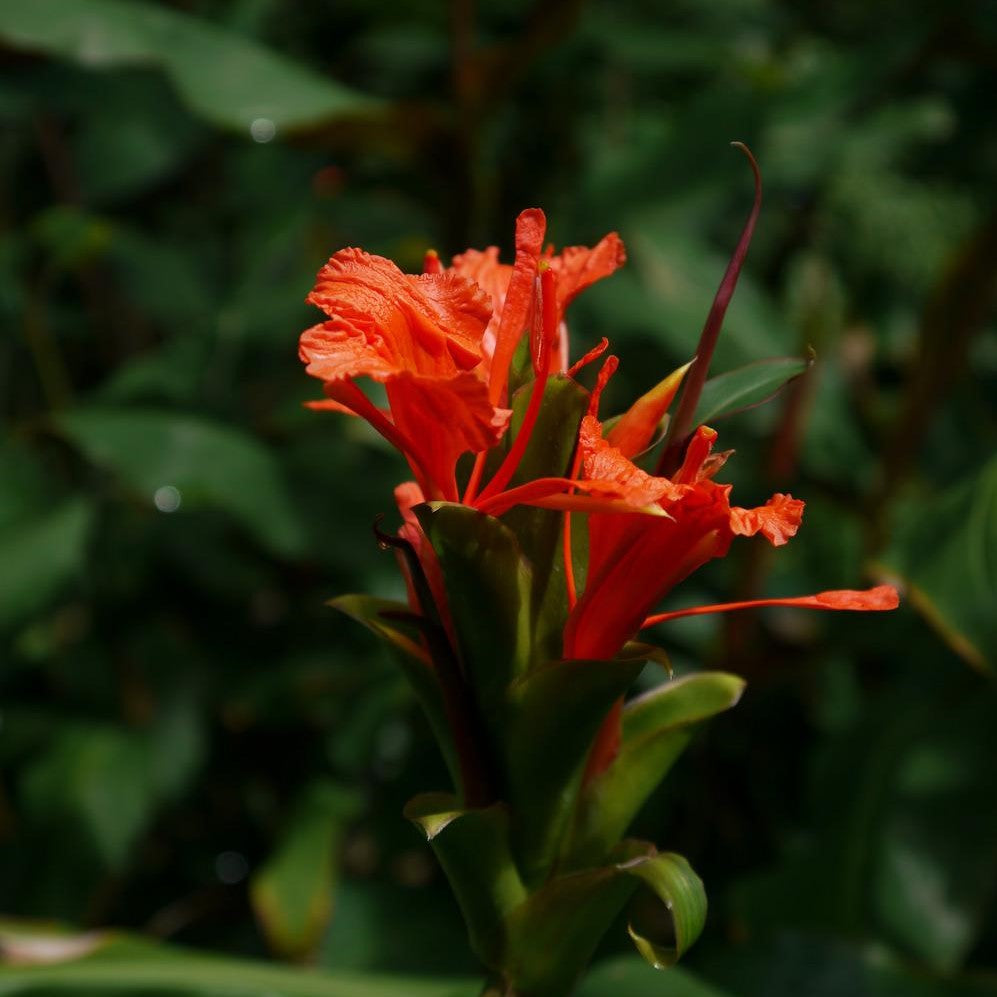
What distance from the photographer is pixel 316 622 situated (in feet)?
3.99

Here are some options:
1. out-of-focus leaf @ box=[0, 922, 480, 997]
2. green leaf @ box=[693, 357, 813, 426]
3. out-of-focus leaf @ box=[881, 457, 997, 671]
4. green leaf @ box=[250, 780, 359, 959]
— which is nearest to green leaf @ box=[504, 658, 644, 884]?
green leaf @ box=[693, 357, 813, 426]

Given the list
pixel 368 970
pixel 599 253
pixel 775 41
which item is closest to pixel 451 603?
pixel 599 253

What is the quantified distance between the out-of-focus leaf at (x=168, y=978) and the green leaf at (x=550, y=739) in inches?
9.3

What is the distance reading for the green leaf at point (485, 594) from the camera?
0.37 m

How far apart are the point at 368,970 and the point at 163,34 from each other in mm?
807

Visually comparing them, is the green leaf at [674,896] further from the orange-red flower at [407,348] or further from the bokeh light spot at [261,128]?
the bokeh light spot at [261,128]

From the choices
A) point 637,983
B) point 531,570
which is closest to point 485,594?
point 531,570

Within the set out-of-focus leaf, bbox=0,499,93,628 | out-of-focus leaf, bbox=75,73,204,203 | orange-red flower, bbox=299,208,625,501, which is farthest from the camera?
out-of-focus leaf, bbox=75,73,204,203

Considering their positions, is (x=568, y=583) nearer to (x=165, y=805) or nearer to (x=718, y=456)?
(x=718, y=456)

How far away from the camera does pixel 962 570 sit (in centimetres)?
76

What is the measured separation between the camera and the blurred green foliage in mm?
938

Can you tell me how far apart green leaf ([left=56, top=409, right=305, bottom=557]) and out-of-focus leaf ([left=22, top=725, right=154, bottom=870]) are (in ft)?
0.87

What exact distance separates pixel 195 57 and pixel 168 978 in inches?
28.2

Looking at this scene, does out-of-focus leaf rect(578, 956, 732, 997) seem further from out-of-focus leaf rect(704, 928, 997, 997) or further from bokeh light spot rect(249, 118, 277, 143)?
bokeh light spot rect(249, 118, 277, 143)
